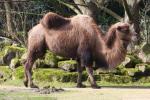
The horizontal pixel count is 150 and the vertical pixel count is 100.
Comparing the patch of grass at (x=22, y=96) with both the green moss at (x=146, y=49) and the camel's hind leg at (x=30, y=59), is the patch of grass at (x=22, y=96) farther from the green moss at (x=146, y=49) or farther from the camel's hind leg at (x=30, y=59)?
the green moss at (x=146, y=49)

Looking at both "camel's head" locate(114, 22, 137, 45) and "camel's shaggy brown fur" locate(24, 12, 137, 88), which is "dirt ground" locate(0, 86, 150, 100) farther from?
"camel's head" locate(114, 22, 137, 45)

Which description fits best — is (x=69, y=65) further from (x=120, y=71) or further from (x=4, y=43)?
(x=4, y=43)

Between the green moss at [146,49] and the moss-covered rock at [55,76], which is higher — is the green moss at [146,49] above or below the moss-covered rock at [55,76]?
above

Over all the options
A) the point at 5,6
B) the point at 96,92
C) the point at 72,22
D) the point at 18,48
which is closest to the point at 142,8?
the point at 5,6

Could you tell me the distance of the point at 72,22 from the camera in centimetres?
1652

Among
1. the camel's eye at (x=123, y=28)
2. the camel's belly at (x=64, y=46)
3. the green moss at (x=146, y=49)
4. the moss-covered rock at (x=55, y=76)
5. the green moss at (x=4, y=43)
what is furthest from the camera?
the green moss at (x=4, y=43)

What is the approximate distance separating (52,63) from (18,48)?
221 centimetres

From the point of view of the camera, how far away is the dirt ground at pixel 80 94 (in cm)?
1346

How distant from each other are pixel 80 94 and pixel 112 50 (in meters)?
2.44

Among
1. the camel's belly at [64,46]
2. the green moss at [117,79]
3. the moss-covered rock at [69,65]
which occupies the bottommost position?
the green moss at [117,79]

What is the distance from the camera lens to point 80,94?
46.5ft

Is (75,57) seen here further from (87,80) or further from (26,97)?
(26,97)

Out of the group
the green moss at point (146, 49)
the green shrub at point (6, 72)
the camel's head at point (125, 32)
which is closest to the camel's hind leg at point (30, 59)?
the camel's head at point (125, 32)

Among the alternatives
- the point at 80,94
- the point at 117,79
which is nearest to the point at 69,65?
the point at 117,79
